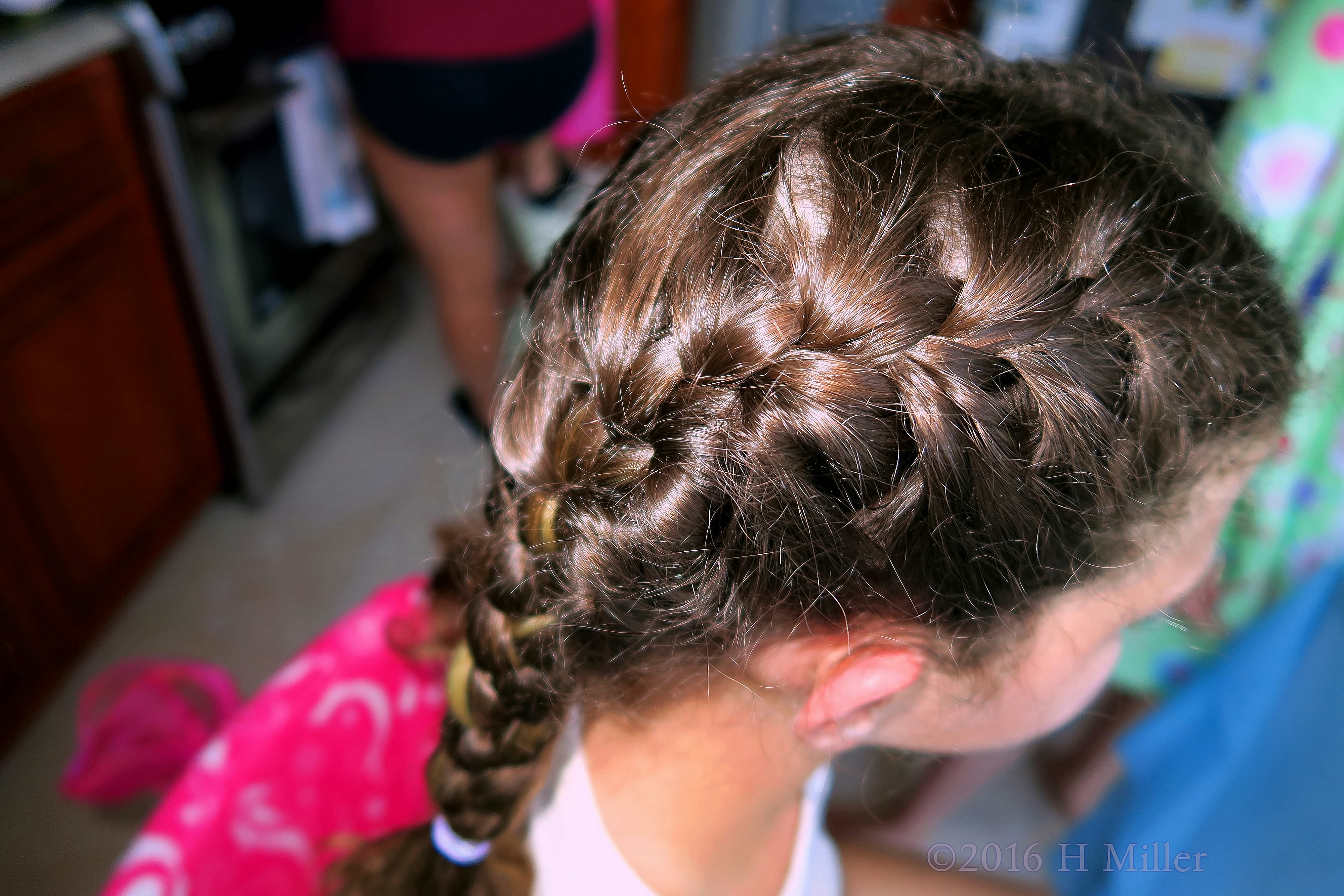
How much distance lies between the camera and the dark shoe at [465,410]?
1722 millimetres

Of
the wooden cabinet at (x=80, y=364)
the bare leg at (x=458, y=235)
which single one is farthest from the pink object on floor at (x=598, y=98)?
the wooden cabinet at (x=80, y=364)

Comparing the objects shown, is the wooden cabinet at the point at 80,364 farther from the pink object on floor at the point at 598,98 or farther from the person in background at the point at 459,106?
the pink object on floor at the point at 598,98

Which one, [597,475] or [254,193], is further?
[254,193]

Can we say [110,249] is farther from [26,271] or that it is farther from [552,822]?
[552,822]

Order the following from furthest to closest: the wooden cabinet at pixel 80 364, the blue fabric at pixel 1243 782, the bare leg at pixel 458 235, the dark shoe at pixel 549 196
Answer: the dark shoe at pixel 549 196, the bare leg at pixel 458 235, the wooden cabinet at pixel 80 364, the blue fabric at pixel 1243 782

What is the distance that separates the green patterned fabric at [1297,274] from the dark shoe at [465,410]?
4.35ft

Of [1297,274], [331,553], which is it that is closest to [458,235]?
[331,553]

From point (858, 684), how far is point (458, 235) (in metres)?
1.16

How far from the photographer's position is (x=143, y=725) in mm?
729

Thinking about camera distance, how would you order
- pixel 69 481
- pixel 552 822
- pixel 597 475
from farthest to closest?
1. pixel 69 481
2. pixel 552 822
3. pixel 597 475

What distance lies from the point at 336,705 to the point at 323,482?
1.02 m

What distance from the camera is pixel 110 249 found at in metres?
1.16

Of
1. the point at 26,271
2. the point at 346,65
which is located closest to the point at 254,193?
the point at 346,65

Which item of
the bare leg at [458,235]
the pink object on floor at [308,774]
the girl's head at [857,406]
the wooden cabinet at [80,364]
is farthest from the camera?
the bare leg at [458,235]
